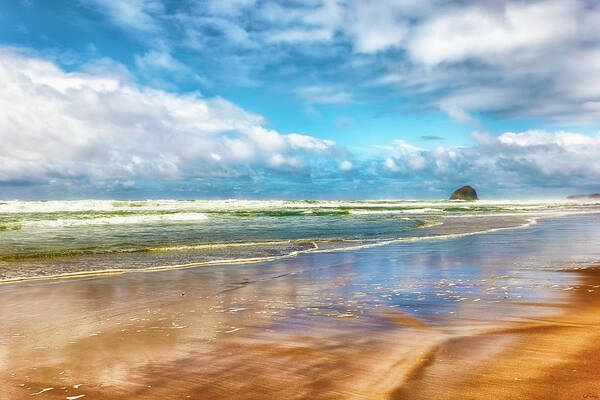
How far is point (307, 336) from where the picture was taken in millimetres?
4906

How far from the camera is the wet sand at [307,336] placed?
11.4ft

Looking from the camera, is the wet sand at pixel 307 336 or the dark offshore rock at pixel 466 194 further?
the dark offshore rock at pixel 466 194

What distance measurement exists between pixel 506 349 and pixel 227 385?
9.33 ft

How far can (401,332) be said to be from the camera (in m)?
4.99

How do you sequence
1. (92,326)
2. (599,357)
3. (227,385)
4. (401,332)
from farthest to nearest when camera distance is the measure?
(92,326) < (401,332) < (599,357) < (227,385)

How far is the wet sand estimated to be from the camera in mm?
3465

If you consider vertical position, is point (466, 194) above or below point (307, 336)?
above

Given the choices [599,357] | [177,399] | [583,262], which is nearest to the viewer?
[177,399]

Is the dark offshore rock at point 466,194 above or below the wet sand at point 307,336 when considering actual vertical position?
above

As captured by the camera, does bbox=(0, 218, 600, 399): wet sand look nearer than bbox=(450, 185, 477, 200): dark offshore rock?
Yes

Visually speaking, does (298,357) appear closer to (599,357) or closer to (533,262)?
(599,357)

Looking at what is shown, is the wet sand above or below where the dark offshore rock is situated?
below

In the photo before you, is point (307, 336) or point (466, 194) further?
point (466, 194)

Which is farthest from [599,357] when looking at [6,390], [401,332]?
→ [6,390]
